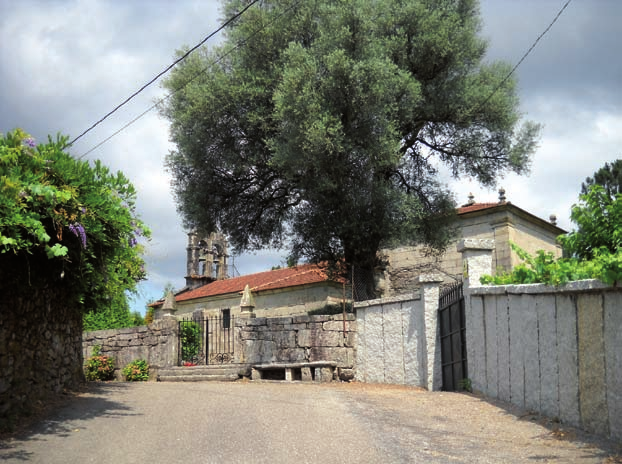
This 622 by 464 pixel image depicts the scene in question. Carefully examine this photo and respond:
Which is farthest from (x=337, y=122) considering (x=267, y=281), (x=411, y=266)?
(x=267, y=281)

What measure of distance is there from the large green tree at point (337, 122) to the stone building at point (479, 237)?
5.10 meters

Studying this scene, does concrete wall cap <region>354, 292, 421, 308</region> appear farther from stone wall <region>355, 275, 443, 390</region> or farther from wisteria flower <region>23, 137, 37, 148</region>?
wisteria flower <region>23, 137, 37, 148</region>

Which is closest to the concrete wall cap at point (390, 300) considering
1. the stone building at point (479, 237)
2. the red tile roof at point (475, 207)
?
the stone building at point (479, 237)

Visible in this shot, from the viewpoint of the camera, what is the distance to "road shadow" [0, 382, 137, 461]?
248 inches

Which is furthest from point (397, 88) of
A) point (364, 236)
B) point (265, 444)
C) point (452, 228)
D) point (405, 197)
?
point (265, 444)

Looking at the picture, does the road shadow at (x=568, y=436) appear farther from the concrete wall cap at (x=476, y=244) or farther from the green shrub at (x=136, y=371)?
the green shrub at (x=136, y=371)

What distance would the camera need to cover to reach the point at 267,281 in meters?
26.9

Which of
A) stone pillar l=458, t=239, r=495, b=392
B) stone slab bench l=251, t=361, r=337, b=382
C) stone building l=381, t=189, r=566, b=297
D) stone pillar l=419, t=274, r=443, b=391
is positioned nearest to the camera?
stone pillar l=458, t=239, r=495, b=392

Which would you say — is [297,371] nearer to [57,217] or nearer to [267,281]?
[57,217]

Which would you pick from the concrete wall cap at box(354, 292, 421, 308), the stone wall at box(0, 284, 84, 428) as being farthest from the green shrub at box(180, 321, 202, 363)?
the stone wall at box(0, 284, 84, 428)

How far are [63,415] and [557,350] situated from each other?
6171 millimetres

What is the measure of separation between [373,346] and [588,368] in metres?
7.27

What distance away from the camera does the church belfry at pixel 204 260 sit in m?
34.2

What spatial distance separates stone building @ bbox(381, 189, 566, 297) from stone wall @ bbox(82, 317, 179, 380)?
29.9 ft
